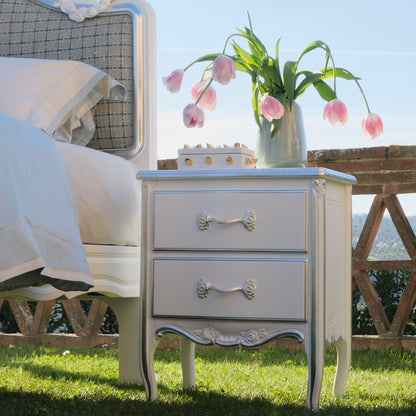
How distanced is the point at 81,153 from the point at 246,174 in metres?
0.60

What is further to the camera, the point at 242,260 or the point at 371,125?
the point at 371,125

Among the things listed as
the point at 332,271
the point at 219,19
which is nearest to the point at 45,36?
the point at 219,19

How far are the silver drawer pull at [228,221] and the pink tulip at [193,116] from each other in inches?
17.3

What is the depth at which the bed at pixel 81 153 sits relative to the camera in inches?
68.1

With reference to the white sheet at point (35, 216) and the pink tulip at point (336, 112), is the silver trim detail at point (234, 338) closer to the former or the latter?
the white sheet at point (35, 216)

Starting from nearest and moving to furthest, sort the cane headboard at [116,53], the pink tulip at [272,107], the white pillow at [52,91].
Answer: the pink tulip at [272,107]
the white pillow at [52,91]
the cane headboard at [116,53]

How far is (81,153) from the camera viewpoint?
2184 mm

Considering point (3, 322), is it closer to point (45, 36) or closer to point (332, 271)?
point (45, 36)

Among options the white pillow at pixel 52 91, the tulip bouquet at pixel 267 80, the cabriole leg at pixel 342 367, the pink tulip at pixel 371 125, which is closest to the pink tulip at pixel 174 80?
the tulip bouquet at pixel 267 80

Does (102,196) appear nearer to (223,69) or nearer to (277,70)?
(223,69)

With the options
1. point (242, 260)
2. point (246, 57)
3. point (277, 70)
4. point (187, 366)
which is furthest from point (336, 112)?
point (187, 366)

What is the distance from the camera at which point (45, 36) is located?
2.92m

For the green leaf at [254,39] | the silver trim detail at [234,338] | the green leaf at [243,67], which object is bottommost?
the silver trim detail at [234,338]

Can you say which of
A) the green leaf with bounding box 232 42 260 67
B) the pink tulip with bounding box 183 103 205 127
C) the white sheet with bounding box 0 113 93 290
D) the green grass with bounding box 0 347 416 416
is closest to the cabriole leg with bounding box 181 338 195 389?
the green grass with bounding box 0 347 416 416
